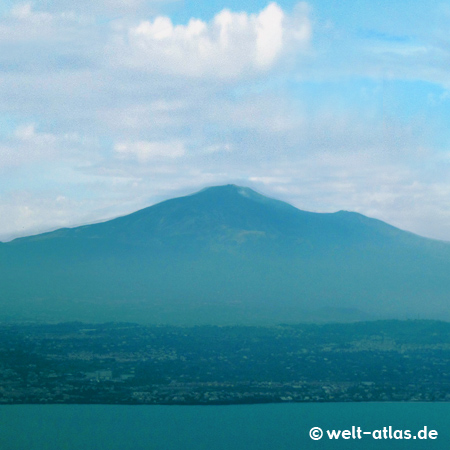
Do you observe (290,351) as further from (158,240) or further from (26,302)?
(158,240)

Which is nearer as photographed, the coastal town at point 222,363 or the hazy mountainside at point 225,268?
the coastal town at point 222,363

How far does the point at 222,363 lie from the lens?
46.8 m

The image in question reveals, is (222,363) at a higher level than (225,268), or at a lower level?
lower

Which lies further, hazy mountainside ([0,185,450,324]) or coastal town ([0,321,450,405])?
hazy mountainside ([0,185,450,324])

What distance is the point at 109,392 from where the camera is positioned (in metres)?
38.2

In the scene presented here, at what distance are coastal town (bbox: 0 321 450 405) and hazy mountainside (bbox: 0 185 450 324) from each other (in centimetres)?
927

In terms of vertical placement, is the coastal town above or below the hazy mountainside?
below

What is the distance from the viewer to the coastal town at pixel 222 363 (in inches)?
1512

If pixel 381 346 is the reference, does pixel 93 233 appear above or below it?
above

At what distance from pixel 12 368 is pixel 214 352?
13.6 m

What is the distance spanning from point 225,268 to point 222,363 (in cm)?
4850

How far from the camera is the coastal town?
3841cm

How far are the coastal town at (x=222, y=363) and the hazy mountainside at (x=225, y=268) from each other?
30.4 ft

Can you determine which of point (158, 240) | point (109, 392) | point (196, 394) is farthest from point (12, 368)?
point (158, 240)
